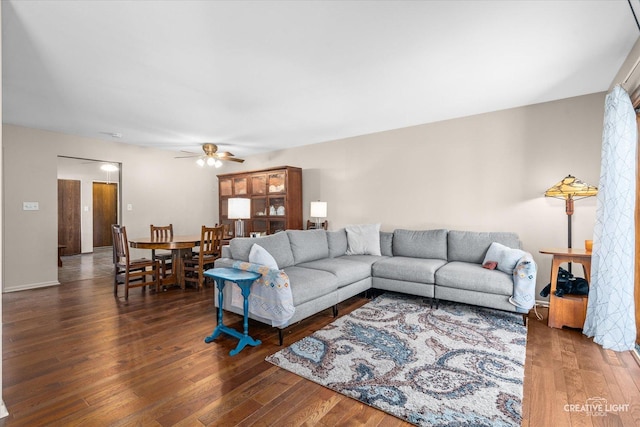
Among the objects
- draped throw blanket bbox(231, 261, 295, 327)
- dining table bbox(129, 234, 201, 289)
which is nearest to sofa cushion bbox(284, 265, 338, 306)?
draped throw blanket bbox(231, 261, 295, 327)

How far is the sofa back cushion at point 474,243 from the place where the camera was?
3676 millimetres

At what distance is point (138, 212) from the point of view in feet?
19.2

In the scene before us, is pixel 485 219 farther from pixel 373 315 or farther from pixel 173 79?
pixel 173 79

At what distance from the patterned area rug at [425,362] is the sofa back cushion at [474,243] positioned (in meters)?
0.69

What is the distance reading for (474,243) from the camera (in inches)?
151

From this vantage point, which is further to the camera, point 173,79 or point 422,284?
point 422,284

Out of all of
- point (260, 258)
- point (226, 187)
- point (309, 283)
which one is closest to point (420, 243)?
point (309, 283)

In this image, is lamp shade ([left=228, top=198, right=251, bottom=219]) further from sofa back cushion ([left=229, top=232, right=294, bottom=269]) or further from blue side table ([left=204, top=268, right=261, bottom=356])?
blue side table ([left=204, top=268, right=261, bottom=356])

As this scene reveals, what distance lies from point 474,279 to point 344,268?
4.48 feet

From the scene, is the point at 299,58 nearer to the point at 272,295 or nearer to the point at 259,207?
the point at 272,295

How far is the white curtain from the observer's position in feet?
8.00

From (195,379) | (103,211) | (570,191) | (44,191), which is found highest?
(44,191)

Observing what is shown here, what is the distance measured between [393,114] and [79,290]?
5007 mm

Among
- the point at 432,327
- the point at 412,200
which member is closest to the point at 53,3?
the point at 432,327
